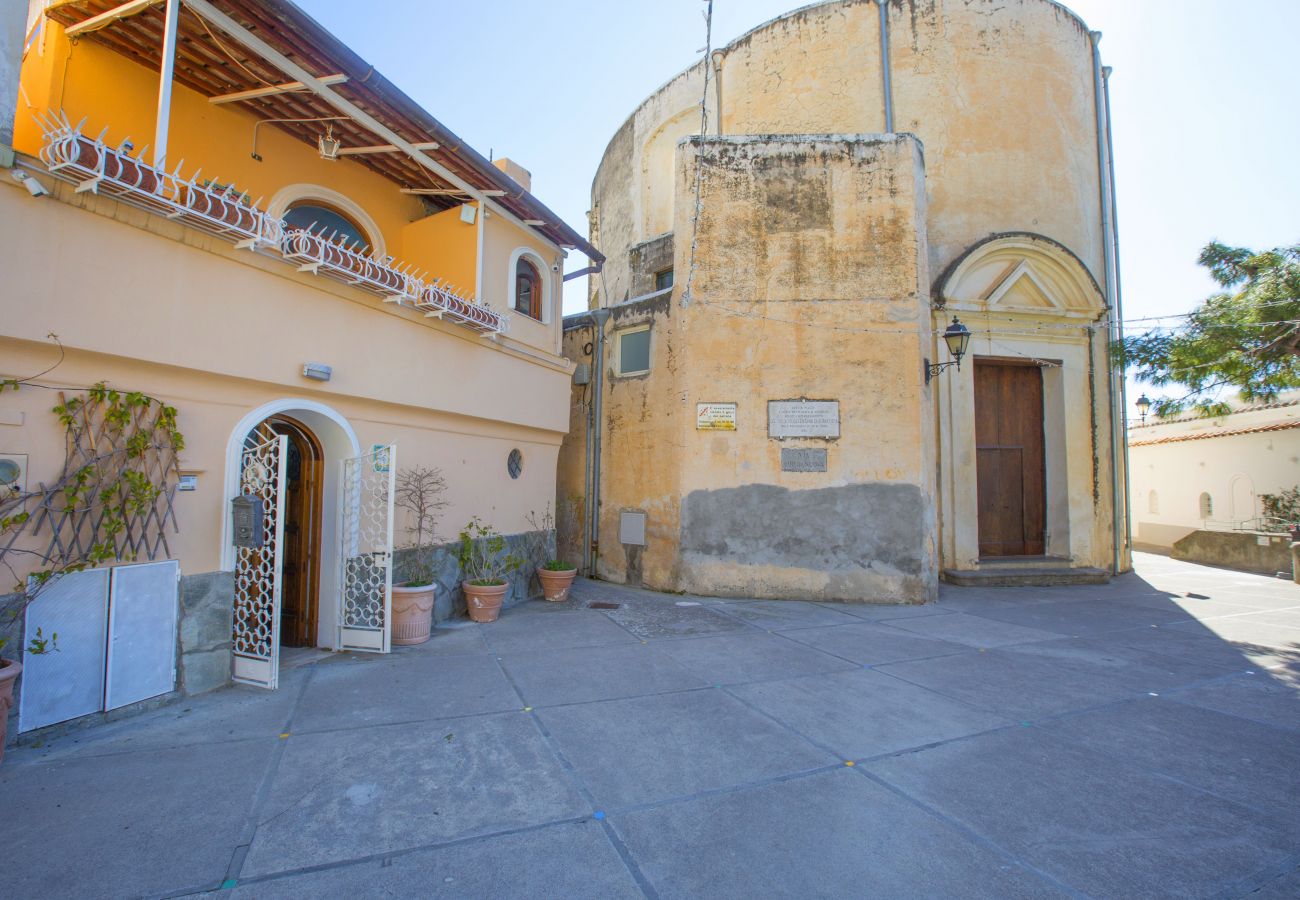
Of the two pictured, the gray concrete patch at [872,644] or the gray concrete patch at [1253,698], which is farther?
the gray concrete patch at [872,644]

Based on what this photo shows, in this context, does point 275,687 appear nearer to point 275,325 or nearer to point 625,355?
point 275,325

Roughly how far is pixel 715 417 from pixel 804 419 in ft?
4.27

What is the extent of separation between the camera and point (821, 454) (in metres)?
8.86

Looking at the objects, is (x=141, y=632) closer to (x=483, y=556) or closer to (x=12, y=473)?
(x=12, y=473)

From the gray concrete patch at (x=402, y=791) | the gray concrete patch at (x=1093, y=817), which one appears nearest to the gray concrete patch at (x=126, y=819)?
the gray concrete patch at (x=402, y=791)

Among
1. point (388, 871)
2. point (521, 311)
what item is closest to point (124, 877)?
point (388, 871)

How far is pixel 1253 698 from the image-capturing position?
4.95 meters

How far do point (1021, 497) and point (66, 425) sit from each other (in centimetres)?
1285

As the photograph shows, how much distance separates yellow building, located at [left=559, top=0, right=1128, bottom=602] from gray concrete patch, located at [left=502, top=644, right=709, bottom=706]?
10.7 feet

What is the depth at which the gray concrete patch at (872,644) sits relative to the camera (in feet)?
19.8

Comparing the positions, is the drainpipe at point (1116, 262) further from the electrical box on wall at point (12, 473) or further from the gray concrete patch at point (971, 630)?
the electrical box on wall at point (12, 473)

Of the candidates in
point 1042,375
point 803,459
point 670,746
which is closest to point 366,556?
point 670,746

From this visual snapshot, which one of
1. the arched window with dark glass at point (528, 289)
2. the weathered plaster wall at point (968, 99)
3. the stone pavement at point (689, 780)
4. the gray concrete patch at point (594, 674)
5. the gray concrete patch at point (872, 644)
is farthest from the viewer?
the weathered plaster wall at point (968, 99)

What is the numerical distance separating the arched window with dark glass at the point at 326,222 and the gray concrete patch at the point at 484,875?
6.61 meters
